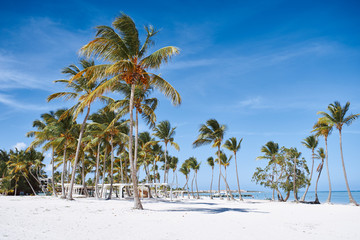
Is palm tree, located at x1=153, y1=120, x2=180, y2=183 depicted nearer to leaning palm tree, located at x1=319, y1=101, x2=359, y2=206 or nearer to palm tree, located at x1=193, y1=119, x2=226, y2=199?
palm tree, located at x1=193, y1=119, x2=226, y2=199

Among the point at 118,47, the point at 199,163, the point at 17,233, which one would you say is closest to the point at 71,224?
the point at 17,233

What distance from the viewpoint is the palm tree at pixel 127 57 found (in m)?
12.8

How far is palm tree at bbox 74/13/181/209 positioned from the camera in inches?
502

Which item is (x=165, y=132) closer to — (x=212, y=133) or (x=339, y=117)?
(x=212, y=133)

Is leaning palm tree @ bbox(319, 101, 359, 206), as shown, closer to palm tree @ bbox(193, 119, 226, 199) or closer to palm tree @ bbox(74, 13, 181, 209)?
palm tree @ bbox(193, 119, 226, 199)

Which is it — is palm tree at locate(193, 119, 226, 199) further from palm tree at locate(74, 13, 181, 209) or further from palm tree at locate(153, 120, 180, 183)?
palm tree at locate(74, 13, 181, 209)

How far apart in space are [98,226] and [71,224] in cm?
87

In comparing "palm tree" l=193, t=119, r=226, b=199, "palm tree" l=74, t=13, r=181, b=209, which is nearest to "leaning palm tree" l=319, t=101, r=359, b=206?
"palm tree" l=193, t=119, r=226, b=199

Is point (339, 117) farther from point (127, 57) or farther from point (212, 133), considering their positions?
point (127, 57)

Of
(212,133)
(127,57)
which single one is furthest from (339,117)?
(127,57)

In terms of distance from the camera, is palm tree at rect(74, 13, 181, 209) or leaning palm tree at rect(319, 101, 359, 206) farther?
leaning palm tree at rect(319, 101, 359, 206)

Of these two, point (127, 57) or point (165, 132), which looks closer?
point (127, 57)

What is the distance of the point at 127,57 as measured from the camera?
13.6 metres

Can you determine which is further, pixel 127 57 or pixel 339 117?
pixel 339 117
